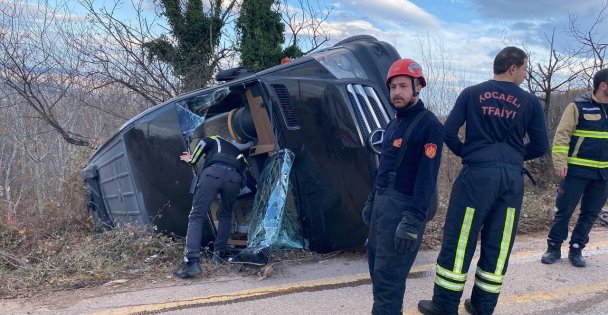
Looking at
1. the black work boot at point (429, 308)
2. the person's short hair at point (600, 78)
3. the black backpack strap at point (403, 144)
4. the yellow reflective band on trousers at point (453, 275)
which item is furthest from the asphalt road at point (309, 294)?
the person's short hair at point (600, 78)

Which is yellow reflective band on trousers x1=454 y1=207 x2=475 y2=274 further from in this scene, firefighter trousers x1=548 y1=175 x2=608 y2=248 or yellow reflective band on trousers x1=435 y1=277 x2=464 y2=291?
firefighter trousers x1=548 y1=175 x2=608 y2=248

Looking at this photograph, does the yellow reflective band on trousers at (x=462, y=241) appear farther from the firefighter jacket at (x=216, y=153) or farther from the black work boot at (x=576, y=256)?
the firefighter jacket at (x=216, y=153)

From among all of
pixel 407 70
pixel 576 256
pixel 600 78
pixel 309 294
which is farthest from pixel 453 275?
pixel 600 78

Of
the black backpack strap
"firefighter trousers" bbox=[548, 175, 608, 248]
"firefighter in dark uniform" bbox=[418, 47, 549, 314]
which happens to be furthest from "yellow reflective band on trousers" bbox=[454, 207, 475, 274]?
"firefighter trousers" bbox=[548, 175, 608, 248]

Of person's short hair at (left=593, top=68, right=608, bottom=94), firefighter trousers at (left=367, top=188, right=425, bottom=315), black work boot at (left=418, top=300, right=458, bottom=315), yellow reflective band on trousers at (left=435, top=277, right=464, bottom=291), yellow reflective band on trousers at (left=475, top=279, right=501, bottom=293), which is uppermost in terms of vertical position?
person's short hair at (left=593, top=68, right=608, bottom=94)

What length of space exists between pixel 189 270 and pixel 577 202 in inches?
136

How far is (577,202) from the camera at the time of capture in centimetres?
456

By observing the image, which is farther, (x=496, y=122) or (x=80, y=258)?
(x=80, y=258)

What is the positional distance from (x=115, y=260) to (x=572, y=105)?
430 cm

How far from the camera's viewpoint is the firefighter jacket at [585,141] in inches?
175

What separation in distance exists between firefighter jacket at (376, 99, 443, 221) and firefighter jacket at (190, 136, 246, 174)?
189 centimetres

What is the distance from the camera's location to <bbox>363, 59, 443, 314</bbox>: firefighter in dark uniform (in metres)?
2.82

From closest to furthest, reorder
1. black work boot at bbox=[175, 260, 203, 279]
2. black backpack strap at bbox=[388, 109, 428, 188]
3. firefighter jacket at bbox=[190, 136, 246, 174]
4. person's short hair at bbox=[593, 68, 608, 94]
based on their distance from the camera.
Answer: black backpack strap at bbox=[388, 109, 428, 188] < black work boot at bbox=[175, 260, 203, 279] < person's short hair at bbox=[593, 68, 608, 94] < firefighter jacket at bbox=[190, 136, 246, 174]

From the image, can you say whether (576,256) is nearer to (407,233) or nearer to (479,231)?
(479,231)
